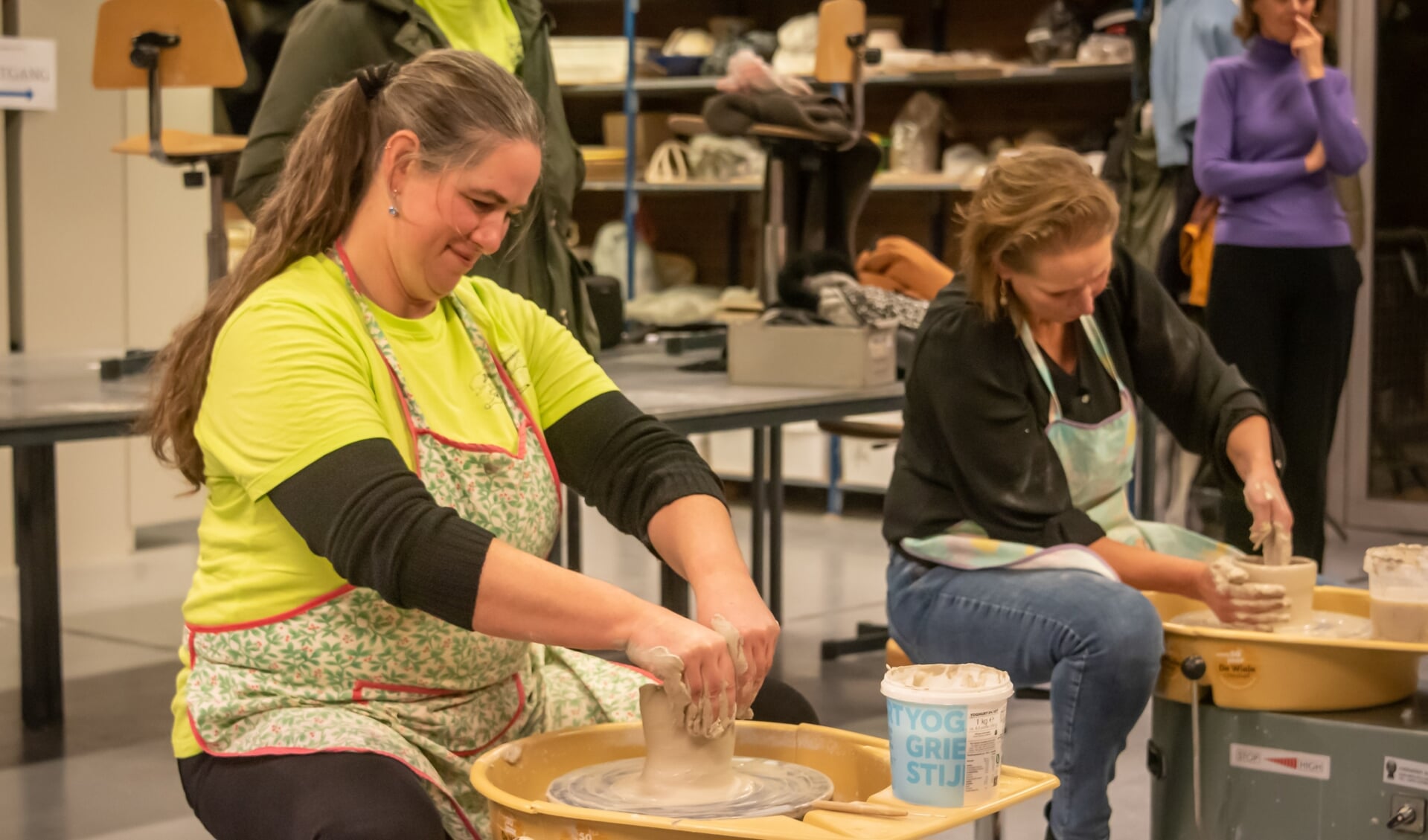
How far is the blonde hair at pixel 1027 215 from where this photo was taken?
2148 mm

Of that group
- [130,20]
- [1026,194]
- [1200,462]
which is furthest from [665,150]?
[1026,194]

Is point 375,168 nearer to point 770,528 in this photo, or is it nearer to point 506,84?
point 506,84

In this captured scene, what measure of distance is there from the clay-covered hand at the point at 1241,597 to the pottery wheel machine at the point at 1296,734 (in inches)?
1.7

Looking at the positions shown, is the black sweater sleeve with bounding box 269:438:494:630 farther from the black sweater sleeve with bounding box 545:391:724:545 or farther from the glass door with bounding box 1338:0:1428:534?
the glass door with bounding box 1338:0:1428:534

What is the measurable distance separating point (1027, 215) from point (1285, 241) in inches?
72.2

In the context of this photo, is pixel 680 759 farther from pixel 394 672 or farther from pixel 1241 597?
pixel 1241 597

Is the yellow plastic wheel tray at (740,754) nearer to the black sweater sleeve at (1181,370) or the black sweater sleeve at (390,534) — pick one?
the black sweater sleeve at (390,534)

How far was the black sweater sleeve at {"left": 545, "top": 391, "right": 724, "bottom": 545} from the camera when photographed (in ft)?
5.34

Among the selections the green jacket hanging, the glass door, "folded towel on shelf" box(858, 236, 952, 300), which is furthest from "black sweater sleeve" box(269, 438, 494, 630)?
the glass door

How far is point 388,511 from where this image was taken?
133 centimetres

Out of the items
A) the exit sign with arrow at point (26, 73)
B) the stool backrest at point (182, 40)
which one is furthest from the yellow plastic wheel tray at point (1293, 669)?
the exit sign with arrow at point (26, 73)

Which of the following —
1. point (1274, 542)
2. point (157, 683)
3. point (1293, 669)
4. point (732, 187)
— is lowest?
point (157, 683)

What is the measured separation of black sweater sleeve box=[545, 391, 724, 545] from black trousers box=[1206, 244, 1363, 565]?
2.42 m

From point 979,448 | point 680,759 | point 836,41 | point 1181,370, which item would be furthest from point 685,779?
point 836,41
